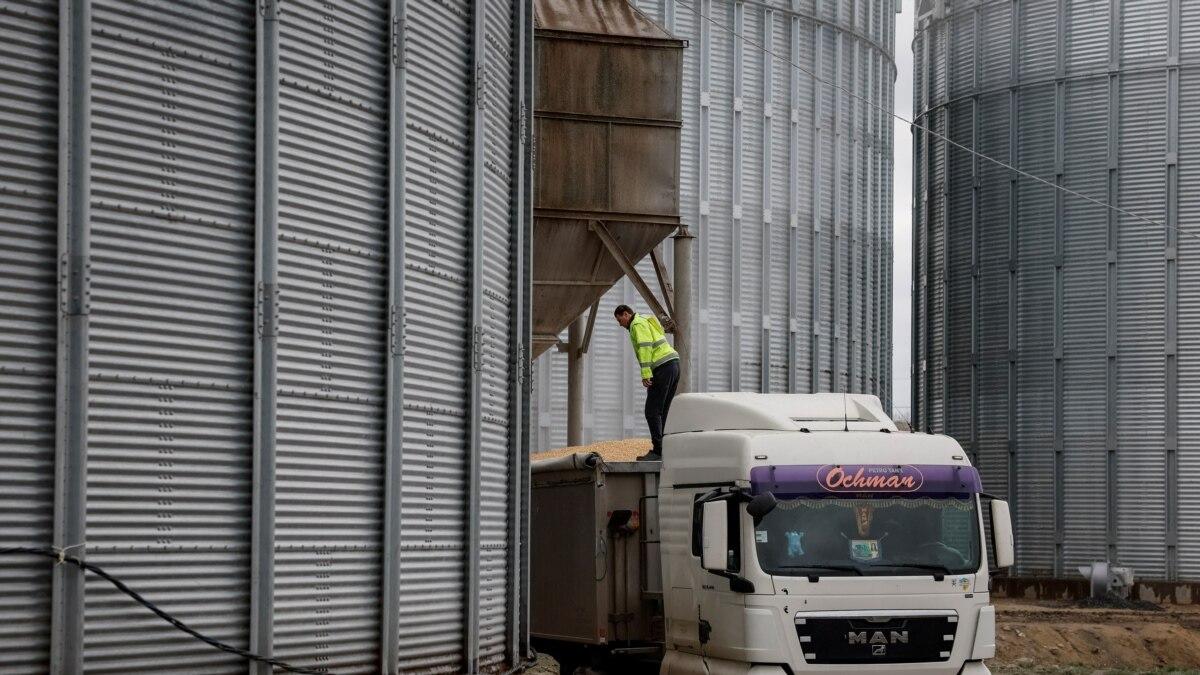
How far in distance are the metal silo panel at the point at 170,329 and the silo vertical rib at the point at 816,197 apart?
876 inches

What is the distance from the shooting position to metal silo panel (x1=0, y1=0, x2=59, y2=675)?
37.2 feet

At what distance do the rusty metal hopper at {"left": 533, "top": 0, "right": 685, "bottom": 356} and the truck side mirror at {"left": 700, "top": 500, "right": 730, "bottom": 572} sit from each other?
337 inches

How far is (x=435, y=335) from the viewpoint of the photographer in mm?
15031

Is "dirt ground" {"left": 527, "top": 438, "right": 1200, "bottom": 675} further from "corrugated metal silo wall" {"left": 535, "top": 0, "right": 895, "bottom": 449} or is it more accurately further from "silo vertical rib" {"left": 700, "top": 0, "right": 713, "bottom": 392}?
"silo vertical rib" {"left": 700, "top": 0, "right": 713, "bottom": 392}

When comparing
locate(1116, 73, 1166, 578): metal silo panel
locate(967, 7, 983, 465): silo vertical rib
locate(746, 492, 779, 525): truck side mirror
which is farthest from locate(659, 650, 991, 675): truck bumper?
locate(967, 7, 983, 465): silo vertical rib

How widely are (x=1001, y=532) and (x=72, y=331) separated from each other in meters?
7.75

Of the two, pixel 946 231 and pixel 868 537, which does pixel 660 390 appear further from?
pixel 946 231

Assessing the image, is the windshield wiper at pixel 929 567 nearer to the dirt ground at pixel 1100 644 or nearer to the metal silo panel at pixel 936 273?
the dirt ground at pixel 1100 644

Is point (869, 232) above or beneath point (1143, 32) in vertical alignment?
beneath

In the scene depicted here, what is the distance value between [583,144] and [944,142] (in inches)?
697

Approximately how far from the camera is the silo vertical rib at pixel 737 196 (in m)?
32.8

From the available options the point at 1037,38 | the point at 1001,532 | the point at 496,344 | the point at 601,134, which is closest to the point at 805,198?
the point at 1037,38

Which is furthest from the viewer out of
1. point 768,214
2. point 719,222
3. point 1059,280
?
point 1059,280

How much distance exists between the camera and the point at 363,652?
45.4 ft
